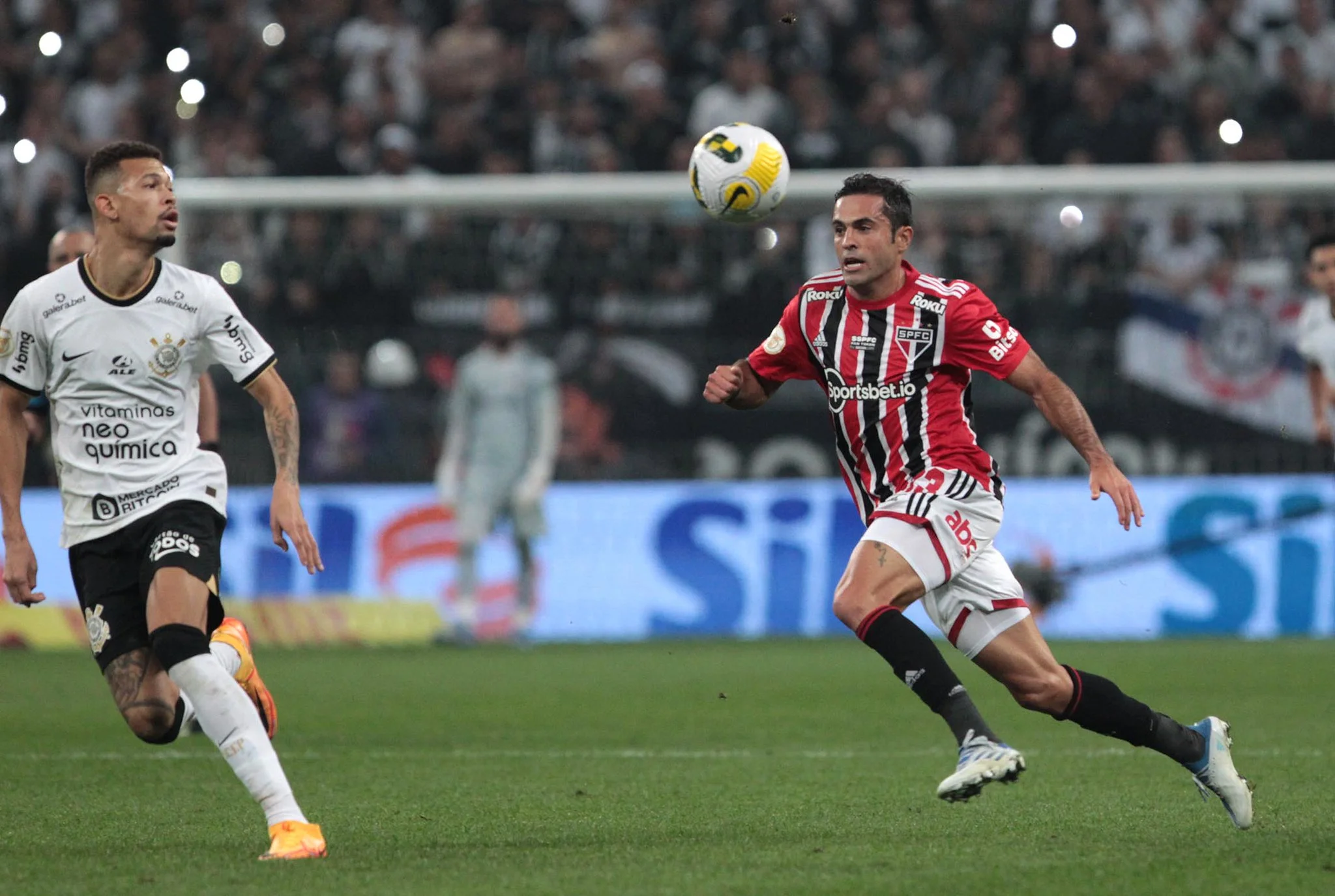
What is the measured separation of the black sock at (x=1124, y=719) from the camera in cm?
602

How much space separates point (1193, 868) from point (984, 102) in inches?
486

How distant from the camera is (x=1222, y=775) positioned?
6031 mm

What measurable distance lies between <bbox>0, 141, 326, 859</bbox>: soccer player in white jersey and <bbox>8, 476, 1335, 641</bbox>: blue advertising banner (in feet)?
27.1

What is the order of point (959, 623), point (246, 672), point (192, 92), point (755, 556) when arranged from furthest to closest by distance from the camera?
point (192, 92) → point (755, 556) → point (246, 672) → point (959, 623)

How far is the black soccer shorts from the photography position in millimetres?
5781

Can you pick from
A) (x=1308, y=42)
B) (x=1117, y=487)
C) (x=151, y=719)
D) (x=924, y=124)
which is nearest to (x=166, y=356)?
(x=151, y=719)

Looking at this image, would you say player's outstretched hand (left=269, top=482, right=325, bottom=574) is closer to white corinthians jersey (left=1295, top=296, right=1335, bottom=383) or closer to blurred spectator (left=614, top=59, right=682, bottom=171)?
white corinthians jersey (left=1295, top=296, right=1335, bottom=383)

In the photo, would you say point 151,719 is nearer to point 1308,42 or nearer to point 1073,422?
point 1073,422

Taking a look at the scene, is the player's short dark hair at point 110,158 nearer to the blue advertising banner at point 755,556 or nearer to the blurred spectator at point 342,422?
the blue advertising banner at point 755,556

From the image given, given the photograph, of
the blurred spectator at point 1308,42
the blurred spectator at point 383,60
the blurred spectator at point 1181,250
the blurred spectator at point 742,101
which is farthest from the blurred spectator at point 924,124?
the blurred spectator at point 383,60

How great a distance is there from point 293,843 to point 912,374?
7.92ft

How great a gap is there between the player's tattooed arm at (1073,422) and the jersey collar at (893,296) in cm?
44

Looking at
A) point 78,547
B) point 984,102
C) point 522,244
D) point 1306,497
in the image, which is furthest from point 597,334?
point 78,547

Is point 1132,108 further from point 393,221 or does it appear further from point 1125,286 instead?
point 393,221
